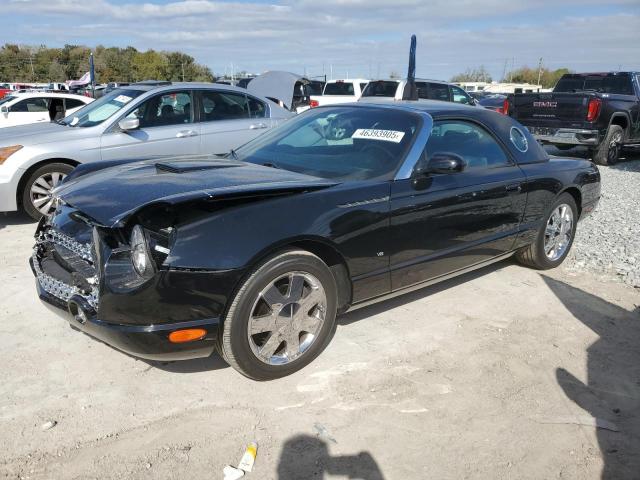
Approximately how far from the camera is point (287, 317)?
3.07 meters

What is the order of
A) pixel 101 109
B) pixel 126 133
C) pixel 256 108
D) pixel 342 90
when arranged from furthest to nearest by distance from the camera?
pixel 342 90, pixel 256 108, pixel 101 109, pixel 126 133

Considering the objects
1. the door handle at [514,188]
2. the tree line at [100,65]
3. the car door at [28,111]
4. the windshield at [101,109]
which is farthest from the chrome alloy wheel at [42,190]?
the tree line at [100,65]

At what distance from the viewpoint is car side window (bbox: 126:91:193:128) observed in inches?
262

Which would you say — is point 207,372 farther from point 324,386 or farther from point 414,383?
point 414,383

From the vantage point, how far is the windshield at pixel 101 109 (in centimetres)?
660

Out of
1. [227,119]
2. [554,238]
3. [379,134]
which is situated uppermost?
[379,134]

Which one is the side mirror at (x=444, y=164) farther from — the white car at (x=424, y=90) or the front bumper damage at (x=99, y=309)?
the white car at (x=424, y=90)

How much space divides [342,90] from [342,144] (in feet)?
46.4

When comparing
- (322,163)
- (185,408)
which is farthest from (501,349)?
(185,408)

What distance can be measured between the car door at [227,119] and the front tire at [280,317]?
4351mm

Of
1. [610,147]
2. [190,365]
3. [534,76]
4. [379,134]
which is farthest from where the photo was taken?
[534,76]

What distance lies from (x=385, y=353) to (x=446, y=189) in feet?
3.88

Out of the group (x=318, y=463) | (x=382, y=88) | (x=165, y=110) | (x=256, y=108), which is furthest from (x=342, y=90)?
(x=318, y=463)

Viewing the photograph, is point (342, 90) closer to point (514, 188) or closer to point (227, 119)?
point (227, 119)
